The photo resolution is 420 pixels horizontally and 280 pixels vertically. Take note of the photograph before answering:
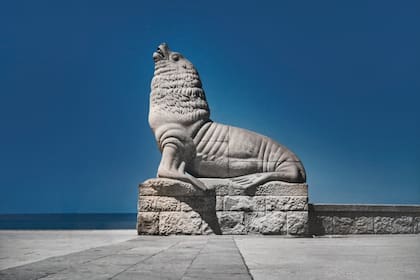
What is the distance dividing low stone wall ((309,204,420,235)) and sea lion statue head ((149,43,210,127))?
2304mm

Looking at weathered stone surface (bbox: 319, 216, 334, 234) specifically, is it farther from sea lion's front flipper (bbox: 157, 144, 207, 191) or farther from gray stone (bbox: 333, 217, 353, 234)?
sea lion's front flipper (bbox: 157, 144, 207, 191)

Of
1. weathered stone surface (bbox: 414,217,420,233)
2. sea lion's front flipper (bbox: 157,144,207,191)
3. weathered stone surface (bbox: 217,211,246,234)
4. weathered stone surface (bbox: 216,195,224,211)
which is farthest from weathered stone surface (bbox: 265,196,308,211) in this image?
weathered stone surface (bbox: 414,217,420,233)

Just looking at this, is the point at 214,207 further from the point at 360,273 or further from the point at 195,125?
the point at 360,273

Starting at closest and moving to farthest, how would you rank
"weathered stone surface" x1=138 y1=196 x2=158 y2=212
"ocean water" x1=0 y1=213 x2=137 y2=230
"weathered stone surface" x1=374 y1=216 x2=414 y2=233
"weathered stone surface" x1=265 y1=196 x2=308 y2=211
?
"weathered stone surface" x1=138 y1=196 x2=158 y2=212 < "weathered stone surface" x1=265 y1=196 x2=308 y2=211 < "weathered stone surface" x1=374 y1=216 x2=414 y2=233 < "ocean water" x1=0 y1=213 x2=137 y2=230

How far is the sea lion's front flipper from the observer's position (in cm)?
707

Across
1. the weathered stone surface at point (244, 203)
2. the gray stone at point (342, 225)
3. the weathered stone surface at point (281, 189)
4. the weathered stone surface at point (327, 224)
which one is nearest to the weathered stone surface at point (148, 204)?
the weathered stone surface at point (244, 203)

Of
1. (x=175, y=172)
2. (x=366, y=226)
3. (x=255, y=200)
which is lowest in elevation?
(x=366, y=226)

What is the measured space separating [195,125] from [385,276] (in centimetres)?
518

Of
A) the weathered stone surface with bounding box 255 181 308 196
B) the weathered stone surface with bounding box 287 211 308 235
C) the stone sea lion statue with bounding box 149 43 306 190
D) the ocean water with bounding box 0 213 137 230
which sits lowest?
the ocean water with bounding box 0 213 137 230

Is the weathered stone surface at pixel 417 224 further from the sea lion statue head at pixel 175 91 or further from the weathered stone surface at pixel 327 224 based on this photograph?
the sea lion statue head at pixel 175 91

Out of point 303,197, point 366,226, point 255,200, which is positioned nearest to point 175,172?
point 255,200

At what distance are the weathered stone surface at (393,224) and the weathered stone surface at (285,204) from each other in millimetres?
1341

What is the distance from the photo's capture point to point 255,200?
7.38 metres

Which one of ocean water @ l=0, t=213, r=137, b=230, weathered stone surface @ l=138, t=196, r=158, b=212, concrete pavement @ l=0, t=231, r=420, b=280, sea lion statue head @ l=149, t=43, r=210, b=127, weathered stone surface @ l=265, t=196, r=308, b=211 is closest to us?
concrete pavement @ l=0, t=231, r=420, b=280
